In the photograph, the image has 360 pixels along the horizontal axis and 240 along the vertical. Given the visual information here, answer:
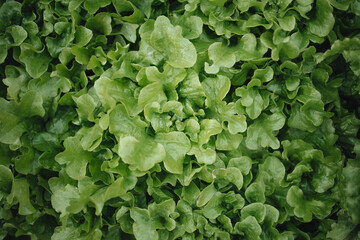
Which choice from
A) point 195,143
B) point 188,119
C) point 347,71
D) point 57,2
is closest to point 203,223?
point 195,143

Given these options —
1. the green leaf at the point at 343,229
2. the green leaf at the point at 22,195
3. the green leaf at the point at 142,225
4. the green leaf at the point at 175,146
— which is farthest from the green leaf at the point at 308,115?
the green leaf at the point at 22,195

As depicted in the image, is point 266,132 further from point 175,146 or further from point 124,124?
point 124,124

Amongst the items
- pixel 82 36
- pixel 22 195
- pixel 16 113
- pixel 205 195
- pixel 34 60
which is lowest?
pixel 22 195

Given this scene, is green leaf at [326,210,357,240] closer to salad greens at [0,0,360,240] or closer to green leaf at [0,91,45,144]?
salad greens at [0,0,360,240]

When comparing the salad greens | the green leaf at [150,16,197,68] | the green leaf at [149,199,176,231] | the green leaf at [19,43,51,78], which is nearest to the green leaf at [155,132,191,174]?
the salad greens

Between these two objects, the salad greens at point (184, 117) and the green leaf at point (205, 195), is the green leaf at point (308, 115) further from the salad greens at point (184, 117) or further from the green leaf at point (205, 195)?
the green leaf at point (205, 195)

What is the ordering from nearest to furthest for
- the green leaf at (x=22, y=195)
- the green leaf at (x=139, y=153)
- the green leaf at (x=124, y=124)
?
the green leaf at (x=139, y=153)
the green leaf at (x=124, y=124)
the green leaf at (x=22, y=195)

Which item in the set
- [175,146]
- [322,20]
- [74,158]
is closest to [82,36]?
[74,158]

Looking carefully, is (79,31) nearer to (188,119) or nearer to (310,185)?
(188,119)

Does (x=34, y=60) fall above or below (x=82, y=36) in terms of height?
below

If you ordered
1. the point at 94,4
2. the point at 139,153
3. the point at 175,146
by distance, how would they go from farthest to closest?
the point at 94,4 < the point at 175,146 < the point at 139,153
